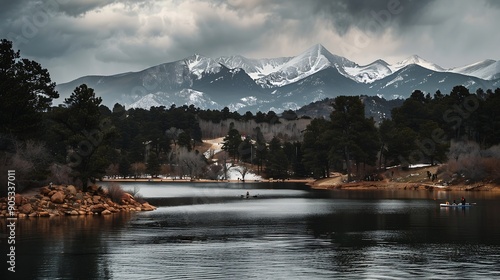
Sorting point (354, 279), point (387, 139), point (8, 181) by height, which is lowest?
point (354, 279)

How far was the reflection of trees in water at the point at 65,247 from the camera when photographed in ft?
105

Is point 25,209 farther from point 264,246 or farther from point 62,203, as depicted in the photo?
point 264,246

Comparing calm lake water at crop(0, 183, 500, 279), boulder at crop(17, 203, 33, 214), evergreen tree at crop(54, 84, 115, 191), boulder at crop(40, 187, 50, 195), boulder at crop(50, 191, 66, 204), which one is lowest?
calm lake water at crop(0, 183, 500, 279)

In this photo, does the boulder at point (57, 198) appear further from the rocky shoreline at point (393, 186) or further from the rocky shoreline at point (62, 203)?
the rocky shoreline at point (393, 186)

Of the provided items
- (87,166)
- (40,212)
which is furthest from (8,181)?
(87,166)

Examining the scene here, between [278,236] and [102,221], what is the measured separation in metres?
20.7

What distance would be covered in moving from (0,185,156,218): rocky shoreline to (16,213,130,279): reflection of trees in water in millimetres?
3786

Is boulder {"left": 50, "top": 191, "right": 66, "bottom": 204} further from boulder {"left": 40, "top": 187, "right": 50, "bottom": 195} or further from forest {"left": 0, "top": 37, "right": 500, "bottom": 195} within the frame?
forest {"left": 0, "top": 37, "right": 500, "bottom": 195}

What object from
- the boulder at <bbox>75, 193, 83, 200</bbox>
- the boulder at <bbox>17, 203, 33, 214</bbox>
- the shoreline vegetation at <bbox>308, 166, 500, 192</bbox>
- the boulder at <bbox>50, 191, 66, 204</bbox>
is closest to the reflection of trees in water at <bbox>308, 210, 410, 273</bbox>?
the boulder at <bbox>75, 193, 83, 200</bbox>

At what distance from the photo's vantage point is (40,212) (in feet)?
212

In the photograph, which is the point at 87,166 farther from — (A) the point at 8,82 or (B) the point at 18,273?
(B) the point at 18,273

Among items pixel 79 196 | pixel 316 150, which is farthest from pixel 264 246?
pixel 316 150

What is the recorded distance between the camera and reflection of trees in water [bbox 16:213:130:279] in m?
32.1

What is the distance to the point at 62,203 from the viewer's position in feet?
222
